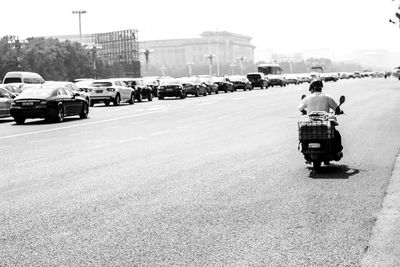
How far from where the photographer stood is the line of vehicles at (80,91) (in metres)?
28.0

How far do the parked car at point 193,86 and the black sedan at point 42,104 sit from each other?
2775 cm

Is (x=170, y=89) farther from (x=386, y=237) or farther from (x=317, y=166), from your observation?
(x=386, y=237)

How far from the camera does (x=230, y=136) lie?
65.9 feet

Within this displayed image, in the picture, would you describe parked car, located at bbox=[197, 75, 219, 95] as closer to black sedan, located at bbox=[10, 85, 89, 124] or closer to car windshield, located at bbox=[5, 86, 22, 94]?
car windshield, located at bbox=[5, 86, 22, 94]

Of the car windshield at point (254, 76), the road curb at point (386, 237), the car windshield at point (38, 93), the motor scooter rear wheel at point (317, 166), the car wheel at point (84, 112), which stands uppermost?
the car windshield at point (254, 76)

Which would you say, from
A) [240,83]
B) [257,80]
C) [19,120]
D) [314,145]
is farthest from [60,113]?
[257,80]

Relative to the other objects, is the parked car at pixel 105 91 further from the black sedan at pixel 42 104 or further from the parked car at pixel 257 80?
the parked car at pixel 257 80

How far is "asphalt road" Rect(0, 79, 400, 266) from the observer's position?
677cm

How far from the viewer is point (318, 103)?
42.1 feet

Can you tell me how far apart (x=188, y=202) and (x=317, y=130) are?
11.4 feet

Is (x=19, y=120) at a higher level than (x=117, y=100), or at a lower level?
lower

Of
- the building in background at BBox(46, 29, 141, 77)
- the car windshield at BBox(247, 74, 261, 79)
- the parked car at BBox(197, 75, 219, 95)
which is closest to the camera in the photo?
the parked car at BBox(197, 75, 219, 95)

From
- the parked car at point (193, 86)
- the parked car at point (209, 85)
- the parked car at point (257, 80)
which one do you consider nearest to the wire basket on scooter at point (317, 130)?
the parked car at point (193, 86)

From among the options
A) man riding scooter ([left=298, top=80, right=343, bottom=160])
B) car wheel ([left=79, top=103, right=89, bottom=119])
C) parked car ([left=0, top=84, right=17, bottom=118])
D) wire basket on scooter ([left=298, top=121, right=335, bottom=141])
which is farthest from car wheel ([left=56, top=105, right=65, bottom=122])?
wire basket on scooter ([left=298, top=121, right=335, bottom=141])
